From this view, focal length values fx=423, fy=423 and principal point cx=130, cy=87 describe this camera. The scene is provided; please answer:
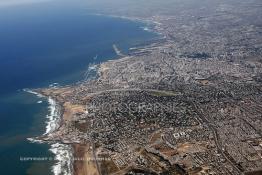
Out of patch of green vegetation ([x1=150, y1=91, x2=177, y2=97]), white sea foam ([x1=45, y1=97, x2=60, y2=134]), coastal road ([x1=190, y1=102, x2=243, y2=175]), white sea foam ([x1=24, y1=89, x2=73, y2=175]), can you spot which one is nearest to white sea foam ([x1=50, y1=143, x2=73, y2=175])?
white sea foam ([x1=24, y1=89, x2=73, y2=175])

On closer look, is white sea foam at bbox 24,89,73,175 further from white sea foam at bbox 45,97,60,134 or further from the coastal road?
the coastal road

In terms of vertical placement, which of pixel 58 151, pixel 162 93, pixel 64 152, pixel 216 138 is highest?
pixel 216 138

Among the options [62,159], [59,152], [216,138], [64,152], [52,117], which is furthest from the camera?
[52,117]

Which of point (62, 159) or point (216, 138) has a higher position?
point (216, 138)

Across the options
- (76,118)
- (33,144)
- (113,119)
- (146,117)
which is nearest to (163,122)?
(146,117)

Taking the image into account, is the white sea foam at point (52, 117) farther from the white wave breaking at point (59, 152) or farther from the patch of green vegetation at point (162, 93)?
the patch of green vegetation at point (162, 93)

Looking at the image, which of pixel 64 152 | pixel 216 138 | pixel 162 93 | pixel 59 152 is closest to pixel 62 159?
pixel 64 152

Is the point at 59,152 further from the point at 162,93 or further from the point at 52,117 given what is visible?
the point at 162,93

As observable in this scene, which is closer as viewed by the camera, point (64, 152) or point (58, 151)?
point (64, 152)

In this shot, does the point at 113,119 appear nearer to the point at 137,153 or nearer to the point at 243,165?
the point at 137,153

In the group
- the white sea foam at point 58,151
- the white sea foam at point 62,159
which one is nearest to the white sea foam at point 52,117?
the white sea foam at point 58,151
